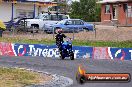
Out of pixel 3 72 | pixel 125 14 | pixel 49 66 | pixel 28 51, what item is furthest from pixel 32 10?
pixel 3 72

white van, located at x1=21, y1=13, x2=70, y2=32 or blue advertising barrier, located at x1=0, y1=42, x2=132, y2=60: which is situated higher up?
white van, located at x1=21, y1=13, x2=70, y2=32

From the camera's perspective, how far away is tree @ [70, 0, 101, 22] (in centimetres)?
7138

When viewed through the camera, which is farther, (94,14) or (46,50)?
(94,14)

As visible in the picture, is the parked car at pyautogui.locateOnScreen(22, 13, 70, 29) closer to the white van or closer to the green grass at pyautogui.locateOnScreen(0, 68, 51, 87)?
the white van

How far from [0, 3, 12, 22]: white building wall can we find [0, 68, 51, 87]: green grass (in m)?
33.8

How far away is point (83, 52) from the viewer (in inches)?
975

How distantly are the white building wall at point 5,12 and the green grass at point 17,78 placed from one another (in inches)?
1329

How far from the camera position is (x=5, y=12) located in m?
50.2

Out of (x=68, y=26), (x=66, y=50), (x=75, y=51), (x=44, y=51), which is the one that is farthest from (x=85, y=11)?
(x=66, y=50)

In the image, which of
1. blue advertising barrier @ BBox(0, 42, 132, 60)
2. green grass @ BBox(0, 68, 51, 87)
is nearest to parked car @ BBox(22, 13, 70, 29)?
blue advertising barrier @ BBox(0, 42, 132, 60)

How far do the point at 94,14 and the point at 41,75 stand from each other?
57.4 m

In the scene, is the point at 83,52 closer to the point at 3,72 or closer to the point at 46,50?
the point at 46,50

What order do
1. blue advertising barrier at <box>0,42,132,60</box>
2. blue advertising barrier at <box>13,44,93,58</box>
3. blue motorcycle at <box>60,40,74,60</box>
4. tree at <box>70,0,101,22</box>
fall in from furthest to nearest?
tree at <box>70,0,101,22</box> < blue advertising barrier at <box>13,44,93,58</box> < blue advertising barrier at <box>0,42,132,60</box> < blue motorcycle at <box>60,40,74,60</box>

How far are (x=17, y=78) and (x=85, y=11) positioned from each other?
57.8 meters
